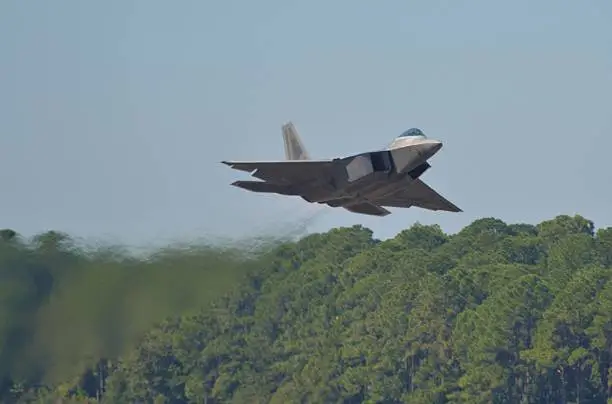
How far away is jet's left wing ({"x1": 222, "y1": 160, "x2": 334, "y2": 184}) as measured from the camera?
1690 inches

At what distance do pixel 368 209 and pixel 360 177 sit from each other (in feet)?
11.0

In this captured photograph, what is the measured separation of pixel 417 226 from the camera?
9788 cm

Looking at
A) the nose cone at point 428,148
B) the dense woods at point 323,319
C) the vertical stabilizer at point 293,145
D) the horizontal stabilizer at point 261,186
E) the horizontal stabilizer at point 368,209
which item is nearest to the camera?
the nose cone at point 428,148

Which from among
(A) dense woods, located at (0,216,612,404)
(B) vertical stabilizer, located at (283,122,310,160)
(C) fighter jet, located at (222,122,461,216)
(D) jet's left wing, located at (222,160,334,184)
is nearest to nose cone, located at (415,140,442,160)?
(C) fighter jet, located at (222,122,461,216)

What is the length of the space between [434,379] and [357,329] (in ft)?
17.7

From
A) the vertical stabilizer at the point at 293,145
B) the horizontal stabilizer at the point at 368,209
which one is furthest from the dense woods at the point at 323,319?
the vertical stabilizer at the point at 293,145

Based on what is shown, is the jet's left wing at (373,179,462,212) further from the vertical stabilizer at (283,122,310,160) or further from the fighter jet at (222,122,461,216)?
the vertical stabilizer at (283,122,310,160)

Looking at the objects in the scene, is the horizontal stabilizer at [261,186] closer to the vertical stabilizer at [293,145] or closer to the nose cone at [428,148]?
the nose cone at [428,148]

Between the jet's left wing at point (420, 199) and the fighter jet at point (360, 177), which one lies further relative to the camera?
the jet's left wing at point (420, 199)

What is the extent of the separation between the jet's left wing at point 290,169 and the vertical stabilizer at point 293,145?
525cm

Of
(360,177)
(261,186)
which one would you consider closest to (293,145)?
(261,186)

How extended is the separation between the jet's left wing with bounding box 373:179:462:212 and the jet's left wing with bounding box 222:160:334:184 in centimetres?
239

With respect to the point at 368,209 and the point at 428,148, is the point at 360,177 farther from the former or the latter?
the point at 368,209

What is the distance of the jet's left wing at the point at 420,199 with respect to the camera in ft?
149
